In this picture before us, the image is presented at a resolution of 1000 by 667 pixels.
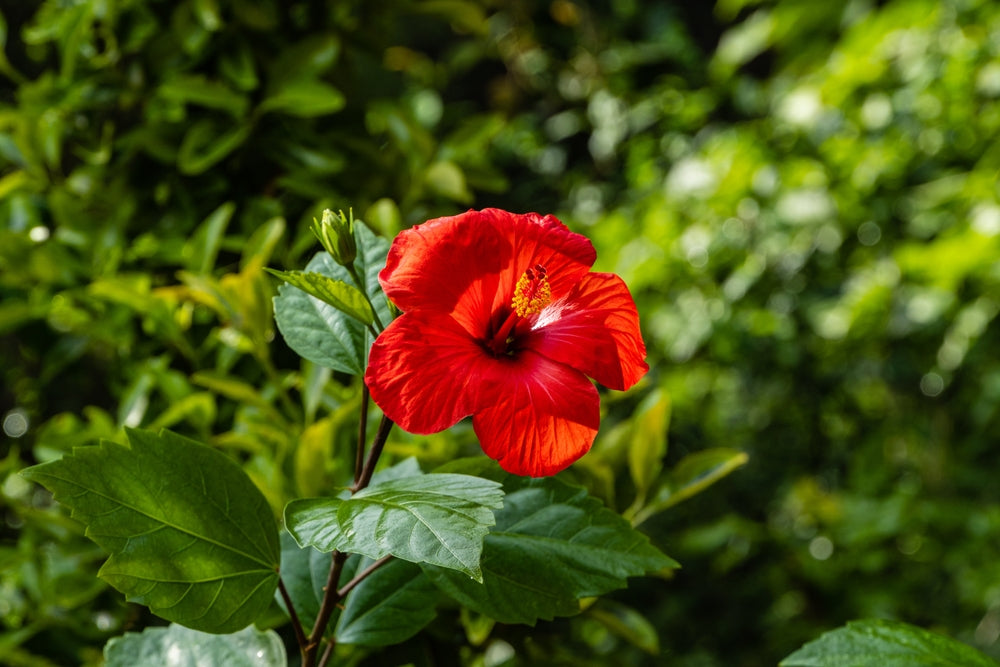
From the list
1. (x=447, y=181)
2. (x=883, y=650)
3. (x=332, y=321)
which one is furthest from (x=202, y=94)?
(x=883, y=650)

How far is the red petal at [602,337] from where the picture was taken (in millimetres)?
507

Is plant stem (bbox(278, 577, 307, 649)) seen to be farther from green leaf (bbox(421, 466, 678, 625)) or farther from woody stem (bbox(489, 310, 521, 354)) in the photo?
woody stem (bbox(489, 310, 521, 354))

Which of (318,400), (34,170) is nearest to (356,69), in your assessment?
(34,170)

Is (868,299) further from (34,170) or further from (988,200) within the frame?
(34,170)

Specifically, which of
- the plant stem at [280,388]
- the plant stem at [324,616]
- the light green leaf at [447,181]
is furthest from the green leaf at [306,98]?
the plant stem at [324,616]

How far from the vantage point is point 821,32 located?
205 centimetres

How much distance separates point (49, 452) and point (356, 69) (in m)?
0.65

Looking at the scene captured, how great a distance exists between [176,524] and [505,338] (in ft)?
0.76

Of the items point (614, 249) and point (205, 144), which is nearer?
point (205, 144)

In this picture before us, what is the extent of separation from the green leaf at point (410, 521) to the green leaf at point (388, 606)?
0.41ft

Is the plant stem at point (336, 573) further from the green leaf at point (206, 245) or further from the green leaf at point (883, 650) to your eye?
the green leaf at point (206, 245)

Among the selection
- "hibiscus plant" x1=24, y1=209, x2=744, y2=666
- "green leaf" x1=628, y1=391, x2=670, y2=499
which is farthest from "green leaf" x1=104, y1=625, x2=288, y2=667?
"green leaf" x1=628, y1=391, x2=670, y2=499

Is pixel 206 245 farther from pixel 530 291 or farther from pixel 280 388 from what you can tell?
pixel 530 291

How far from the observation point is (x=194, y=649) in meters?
0.57
